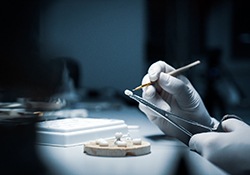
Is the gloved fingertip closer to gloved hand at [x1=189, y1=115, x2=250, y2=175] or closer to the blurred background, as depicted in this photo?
gloved hand at [x1=189, y1=115, x2=250, y2=175]

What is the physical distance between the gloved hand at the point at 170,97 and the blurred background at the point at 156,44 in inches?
20.8

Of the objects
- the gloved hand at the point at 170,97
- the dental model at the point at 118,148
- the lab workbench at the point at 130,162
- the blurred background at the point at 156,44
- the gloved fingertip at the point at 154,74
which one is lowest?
the lab workbench at the point at 130,162

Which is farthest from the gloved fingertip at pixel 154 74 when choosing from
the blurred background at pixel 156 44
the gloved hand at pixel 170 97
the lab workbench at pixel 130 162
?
the blurred background at pixel 156 44

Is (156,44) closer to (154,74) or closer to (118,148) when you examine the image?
(154,74)

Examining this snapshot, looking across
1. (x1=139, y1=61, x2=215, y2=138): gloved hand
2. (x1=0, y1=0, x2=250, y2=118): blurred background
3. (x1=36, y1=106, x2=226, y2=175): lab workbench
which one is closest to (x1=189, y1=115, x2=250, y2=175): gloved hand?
(x1=36, y1=106, x2=226, y2=175): lab workbench

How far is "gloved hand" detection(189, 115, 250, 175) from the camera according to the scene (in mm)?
814

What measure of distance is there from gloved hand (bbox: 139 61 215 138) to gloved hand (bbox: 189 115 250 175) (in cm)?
21

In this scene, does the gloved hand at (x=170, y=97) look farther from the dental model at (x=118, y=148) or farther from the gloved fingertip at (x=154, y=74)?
the dental model at (x=118, y=148)

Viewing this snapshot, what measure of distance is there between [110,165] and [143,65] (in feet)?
6.12

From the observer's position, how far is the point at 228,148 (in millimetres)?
856

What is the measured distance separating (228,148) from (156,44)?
168 cm

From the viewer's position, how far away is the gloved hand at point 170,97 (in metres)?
1.13

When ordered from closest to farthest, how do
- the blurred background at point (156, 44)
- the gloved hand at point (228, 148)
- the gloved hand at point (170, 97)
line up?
the gloved hand at point (228, 148), the gloved hand at point (170, 97), the blurred background at point (156, 44)

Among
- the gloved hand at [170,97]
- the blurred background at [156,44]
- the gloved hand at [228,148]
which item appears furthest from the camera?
the blurred background at [156,44]
